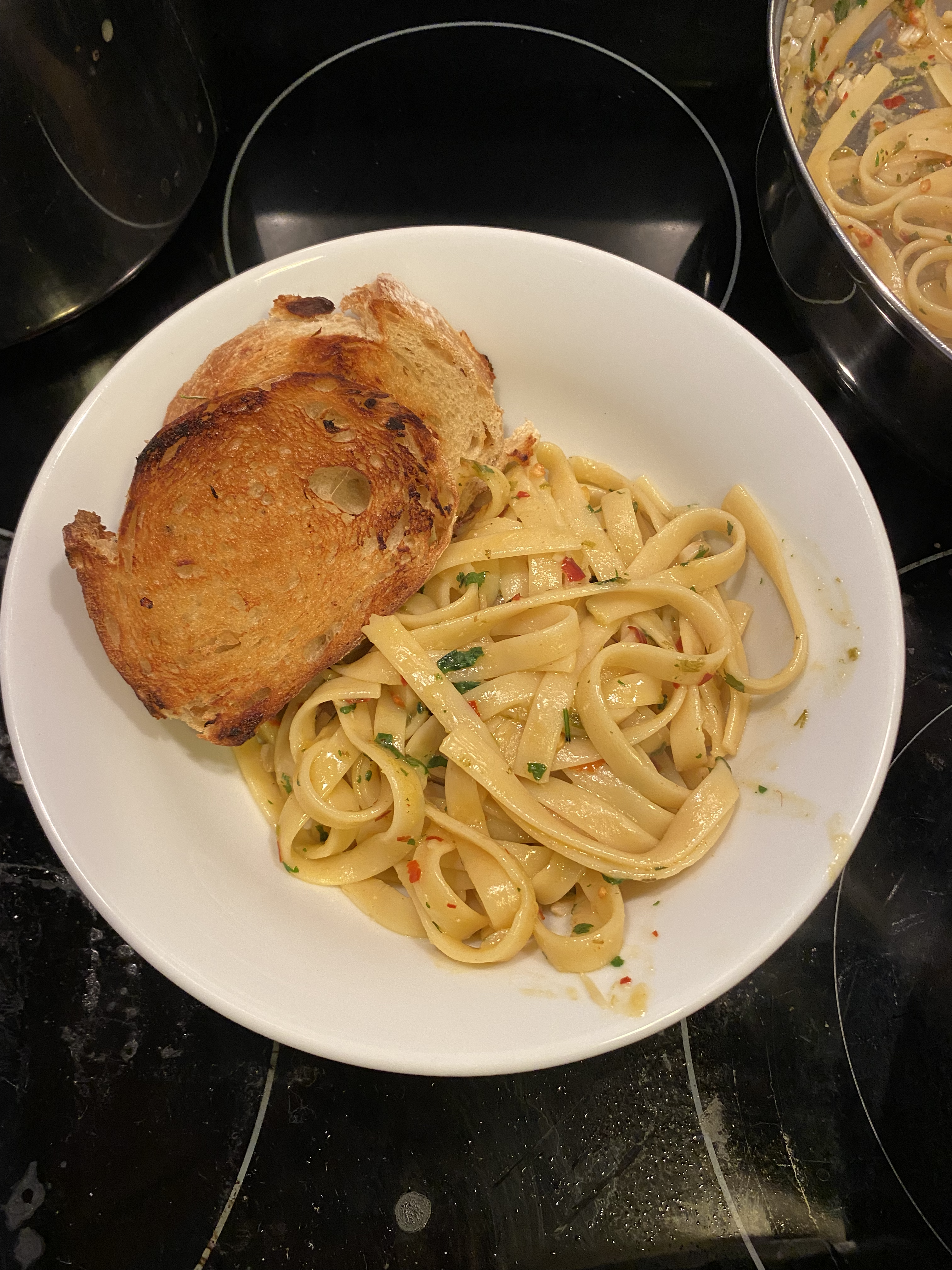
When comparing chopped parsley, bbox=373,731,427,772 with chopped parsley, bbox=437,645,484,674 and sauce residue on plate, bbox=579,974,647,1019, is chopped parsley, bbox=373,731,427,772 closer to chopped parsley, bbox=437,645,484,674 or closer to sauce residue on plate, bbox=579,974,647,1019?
chopped parsley, bbox=437,645,484,674

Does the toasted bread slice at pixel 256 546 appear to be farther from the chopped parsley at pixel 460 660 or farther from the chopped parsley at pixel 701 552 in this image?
the chopped parsley at pixel 701 552

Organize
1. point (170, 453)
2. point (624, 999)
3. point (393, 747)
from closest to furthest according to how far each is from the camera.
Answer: point (624, 999)
point (170, 453)
point (393, 747)

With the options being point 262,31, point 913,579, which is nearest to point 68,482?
point 262,31

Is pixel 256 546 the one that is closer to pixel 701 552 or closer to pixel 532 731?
pixel 532 731

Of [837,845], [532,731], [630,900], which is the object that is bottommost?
[630,900]

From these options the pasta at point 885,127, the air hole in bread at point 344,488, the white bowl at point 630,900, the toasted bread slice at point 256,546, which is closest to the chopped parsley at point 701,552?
the white bowl at point 630,900

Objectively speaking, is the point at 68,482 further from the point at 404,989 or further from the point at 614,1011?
the point at 614,1011

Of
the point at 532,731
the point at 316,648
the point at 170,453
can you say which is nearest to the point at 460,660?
the point at 532,731
